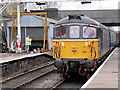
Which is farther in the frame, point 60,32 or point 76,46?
point 60,32

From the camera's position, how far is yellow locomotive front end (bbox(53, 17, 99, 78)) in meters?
12.3

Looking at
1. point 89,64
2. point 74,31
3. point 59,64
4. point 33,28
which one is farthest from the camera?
point 33,28

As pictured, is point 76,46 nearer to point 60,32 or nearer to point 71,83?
point 60,32

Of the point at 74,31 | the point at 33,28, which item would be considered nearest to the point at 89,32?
the point at 74,31

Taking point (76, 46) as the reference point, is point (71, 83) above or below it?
below

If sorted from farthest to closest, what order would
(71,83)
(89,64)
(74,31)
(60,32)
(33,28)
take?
(33,28) < (71,83) < (60,32) < (74,31) < (89,64)

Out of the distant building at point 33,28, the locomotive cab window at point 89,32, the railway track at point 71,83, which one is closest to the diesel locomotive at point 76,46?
the locomotive cab window at point 89,32

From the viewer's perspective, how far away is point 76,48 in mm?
12352

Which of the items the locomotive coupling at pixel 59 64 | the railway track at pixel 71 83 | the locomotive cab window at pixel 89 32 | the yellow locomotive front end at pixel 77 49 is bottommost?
the railway track at pixel 71 83

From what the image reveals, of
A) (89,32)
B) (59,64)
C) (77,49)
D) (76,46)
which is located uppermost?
(89,32)

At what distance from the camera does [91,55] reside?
40.1ft

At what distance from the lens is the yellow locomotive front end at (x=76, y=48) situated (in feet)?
40.3

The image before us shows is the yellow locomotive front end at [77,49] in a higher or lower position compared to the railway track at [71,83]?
higher

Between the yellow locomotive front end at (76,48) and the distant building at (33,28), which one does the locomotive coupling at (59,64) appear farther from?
the distant building at (33,28)
